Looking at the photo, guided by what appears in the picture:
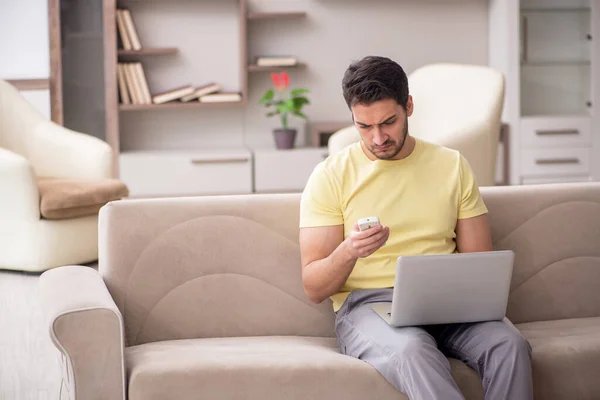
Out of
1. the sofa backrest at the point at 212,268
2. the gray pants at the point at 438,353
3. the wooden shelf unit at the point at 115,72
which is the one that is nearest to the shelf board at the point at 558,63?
the wooden shelf unit at the point at 115,72

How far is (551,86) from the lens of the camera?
646cm

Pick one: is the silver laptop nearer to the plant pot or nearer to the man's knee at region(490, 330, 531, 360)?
the man's knee at region(490, 330, 531, 360)

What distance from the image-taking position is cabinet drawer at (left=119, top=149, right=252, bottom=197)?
242 inches

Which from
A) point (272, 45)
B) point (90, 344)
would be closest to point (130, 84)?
point (272, 45)

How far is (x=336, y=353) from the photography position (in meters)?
2.29

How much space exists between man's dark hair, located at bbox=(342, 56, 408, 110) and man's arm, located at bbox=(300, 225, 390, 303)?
0.33 metres

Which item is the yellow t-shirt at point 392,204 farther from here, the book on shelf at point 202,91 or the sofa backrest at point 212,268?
the book on shelf at point 202,91

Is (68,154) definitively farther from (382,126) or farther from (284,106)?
(382,126)

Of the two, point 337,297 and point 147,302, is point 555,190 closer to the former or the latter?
point 337,297

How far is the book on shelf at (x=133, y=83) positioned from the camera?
618 cm

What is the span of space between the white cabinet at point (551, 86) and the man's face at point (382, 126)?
4.14 metres

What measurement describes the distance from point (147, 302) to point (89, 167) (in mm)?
2666

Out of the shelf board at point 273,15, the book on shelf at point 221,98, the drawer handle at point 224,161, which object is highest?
the shelf board at point 273,15

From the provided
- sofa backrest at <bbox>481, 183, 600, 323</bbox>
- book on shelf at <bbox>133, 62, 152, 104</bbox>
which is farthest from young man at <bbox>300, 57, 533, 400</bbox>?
book on shelf at <bbox>133, 62, 152, 104</bbox>
